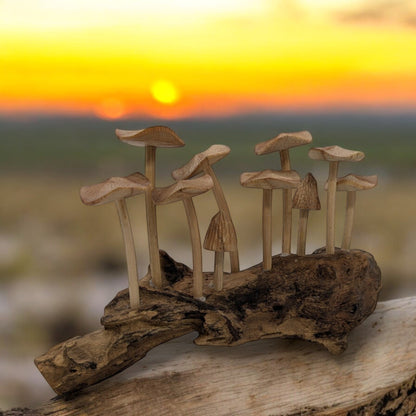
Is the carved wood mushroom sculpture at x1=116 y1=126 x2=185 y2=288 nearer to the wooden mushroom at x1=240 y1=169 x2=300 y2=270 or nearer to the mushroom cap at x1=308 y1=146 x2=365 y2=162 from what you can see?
the wooden mushroom at x1=240 y1=169 x2=300 y2=270

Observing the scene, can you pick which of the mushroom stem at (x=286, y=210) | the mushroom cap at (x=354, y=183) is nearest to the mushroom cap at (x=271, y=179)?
the mushroom stem at (x=286, y=210)

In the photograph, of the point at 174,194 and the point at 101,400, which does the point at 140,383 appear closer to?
the point at 101,400

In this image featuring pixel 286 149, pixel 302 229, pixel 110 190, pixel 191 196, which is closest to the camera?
pixel 110 190

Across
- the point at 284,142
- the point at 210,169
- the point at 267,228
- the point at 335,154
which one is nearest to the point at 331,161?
the point at 335,154

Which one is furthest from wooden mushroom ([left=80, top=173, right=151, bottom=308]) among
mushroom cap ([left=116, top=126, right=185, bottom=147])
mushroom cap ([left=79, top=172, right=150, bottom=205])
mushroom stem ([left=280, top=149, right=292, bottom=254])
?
mushroom stem ([left=280, top=149, right=292, bottom=254])

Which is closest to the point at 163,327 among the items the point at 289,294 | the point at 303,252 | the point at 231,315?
the point at 231,315

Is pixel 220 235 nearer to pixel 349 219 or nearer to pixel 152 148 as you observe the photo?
pixel 152 148
